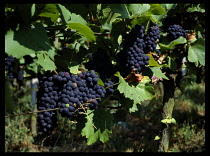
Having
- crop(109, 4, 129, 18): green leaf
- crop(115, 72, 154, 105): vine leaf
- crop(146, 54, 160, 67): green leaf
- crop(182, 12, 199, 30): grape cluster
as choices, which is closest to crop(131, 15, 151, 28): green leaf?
crop(109, 4, 129, 18): green leaf

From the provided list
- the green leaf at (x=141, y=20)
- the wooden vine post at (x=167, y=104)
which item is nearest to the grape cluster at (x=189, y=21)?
the wooden vine post at (x=167, y=104)

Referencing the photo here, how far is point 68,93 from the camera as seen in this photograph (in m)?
1.27

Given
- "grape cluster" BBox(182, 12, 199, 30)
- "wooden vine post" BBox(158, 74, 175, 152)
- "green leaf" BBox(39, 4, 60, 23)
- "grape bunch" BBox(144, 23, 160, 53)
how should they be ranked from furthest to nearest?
"wooden vine post" BBox(158, 74, 175, 152)
"grape cluster" BBox(182, 12, 199, 30)
"grape bunch" BBox(144, 23, 160, 53)
"green leaf" BBox(39, 4, 60, 23)

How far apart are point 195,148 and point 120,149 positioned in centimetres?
150

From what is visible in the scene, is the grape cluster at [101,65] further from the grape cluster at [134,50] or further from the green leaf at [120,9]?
the green leaf at [120,9]

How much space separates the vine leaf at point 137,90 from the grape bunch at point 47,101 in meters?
0.41

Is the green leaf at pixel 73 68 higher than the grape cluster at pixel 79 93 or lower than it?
higher

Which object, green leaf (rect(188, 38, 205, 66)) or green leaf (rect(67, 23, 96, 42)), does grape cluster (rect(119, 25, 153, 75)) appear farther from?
green leaf (rect(188, 38, 205, 66))

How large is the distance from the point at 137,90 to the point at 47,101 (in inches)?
23.6

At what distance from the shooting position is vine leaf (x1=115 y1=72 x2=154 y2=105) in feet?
4.63

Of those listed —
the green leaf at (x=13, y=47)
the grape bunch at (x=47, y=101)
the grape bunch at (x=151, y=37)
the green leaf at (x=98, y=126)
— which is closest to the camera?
the green leaf at (x=13, y=47)

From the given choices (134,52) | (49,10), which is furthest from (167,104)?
(49,10)

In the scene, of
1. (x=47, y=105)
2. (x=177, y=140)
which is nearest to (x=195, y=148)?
(x=177, y=140)

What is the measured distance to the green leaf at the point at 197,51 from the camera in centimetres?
210
